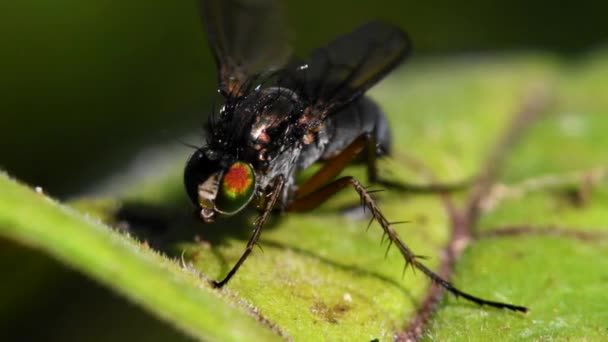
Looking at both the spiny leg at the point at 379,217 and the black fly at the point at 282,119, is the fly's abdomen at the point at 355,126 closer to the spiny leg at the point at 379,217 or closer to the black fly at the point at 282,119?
the black fly at the point at 282,119

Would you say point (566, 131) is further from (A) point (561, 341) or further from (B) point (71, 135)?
(B) point (71, 135)

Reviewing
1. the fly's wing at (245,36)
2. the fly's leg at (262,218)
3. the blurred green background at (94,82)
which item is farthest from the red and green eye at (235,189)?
the blurred green background at (94,82)

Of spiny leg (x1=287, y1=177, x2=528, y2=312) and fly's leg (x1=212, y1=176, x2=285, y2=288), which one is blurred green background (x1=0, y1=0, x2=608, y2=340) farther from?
fly's leg (x1=212, y1=176, x2=285, y2=288)

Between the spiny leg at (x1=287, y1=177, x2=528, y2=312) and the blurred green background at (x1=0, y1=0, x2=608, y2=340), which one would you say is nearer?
the spiny leg at (x1=287, y1=177, x2=528, y2=312)

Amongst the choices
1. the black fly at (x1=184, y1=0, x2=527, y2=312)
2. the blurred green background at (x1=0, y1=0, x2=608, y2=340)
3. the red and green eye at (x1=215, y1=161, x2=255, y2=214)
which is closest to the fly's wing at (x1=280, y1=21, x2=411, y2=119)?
the black fly at (x1=184, y1=0, x2=527, y2=312)

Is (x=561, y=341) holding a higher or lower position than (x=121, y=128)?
higher

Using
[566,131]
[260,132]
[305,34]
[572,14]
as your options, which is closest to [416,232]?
[260,132]
